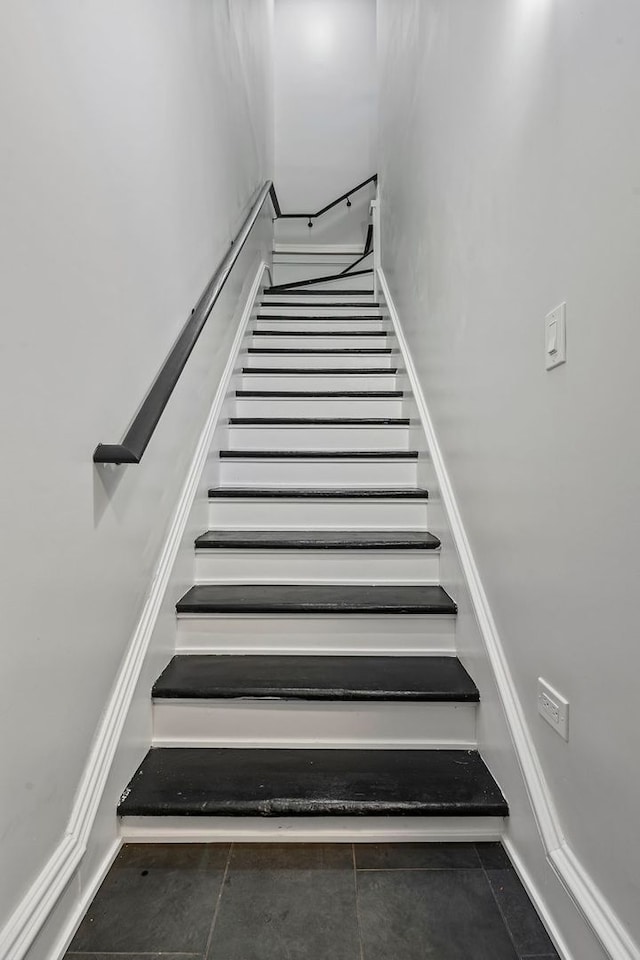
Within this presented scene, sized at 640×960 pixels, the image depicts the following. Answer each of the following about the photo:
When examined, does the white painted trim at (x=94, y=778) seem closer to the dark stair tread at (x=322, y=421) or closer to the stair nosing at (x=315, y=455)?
the stair nosing at (x=315, y=455)

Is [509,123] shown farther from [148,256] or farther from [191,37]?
[191,37]

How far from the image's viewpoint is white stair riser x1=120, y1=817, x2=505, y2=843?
1.15 metres

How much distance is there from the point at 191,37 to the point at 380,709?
2430 mm

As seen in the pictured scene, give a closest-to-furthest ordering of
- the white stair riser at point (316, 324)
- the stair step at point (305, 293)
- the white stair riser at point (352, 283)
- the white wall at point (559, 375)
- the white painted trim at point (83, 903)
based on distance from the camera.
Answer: the white wall at point (559, 375), the white painted trim at point (83, 903), the white stair riser at point (316, 324), the stair step at point (305, 293), the white stair riser at point (352, 283)

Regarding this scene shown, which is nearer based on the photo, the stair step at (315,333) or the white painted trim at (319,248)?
the stair step at (315,333)

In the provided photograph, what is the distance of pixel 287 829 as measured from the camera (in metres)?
1.15

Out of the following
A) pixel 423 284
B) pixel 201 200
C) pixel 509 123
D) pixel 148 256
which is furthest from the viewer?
pixel 423 284

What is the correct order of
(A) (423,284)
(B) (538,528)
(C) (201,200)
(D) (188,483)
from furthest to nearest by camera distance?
(A) (423,284) → (C) (201,200) → (D) (188,483) → (B) (538,528)

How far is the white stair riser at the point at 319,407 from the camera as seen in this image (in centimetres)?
253

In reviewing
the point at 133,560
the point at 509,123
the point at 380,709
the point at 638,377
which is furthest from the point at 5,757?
the point at 509,123

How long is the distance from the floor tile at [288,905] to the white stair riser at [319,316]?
280cm

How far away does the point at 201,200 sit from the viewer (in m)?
1.97

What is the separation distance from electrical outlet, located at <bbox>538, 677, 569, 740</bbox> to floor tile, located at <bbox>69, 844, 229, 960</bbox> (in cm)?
79

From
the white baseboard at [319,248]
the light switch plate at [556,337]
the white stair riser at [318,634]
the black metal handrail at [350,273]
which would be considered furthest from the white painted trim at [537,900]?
the white baseboard at [319,248]
